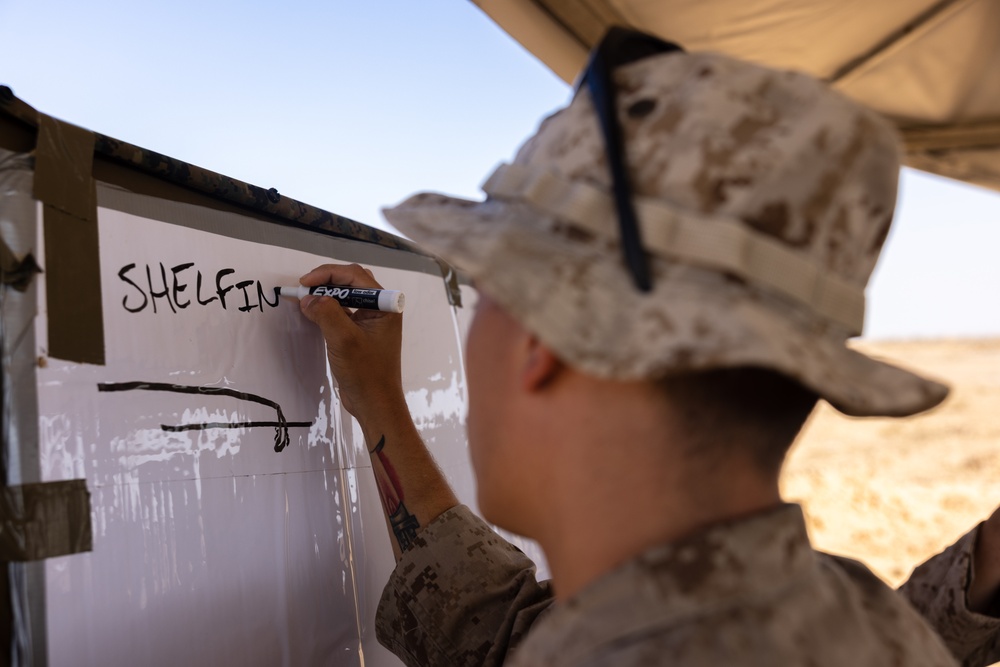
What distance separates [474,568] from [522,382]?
1.52 feet

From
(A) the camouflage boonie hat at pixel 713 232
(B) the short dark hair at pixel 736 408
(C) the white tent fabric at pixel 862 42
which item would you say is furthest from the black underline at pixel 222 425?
(C) the white tent fabric at pixel 862 42

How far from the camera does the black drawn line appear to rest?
3.04 feet

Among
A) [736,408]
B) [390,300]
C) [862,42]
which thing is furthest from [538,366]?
[862,42]

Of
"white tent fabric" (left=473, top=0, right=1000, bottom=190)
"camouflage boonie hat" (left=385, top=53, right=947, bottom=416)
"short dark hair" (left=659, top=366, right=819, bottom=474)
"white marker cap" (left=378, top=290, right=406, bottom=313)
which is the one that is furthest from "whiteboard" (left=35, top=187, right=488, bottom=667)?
"white tent fabric" (left=473, top=0, right=1000, bottom=190)

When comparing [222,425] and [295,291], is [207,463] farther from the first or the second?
[295,291]

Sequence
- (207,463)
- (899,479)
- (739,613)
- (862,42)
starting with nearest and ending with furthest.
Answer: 1. (739,613)
2. (207,463)
3. (862,42)
4. (899,479)

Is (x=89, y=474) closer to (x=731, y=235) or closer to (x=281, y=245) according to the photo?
(x=281, y=245)

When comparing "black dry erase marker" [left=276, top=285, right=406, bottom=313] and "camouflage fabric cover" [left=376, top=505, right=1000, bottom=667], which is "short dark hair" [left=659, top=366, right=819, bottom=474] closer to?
"camouflage fabric cover" [left=376, top=505, right=1000, bottom=667]

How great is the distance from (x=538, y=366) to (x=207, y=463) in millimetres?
520

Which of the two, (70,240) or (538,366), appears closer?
(538,366)

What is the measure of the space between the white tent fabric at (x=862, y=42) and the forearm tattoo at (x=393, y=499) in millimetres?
1082

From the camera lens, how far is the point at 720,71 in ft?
2.26

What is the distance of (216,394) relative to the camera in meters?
1.04

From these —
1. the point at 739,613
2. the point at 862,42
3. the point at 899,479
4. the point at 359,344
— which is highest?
the point at 862,42
